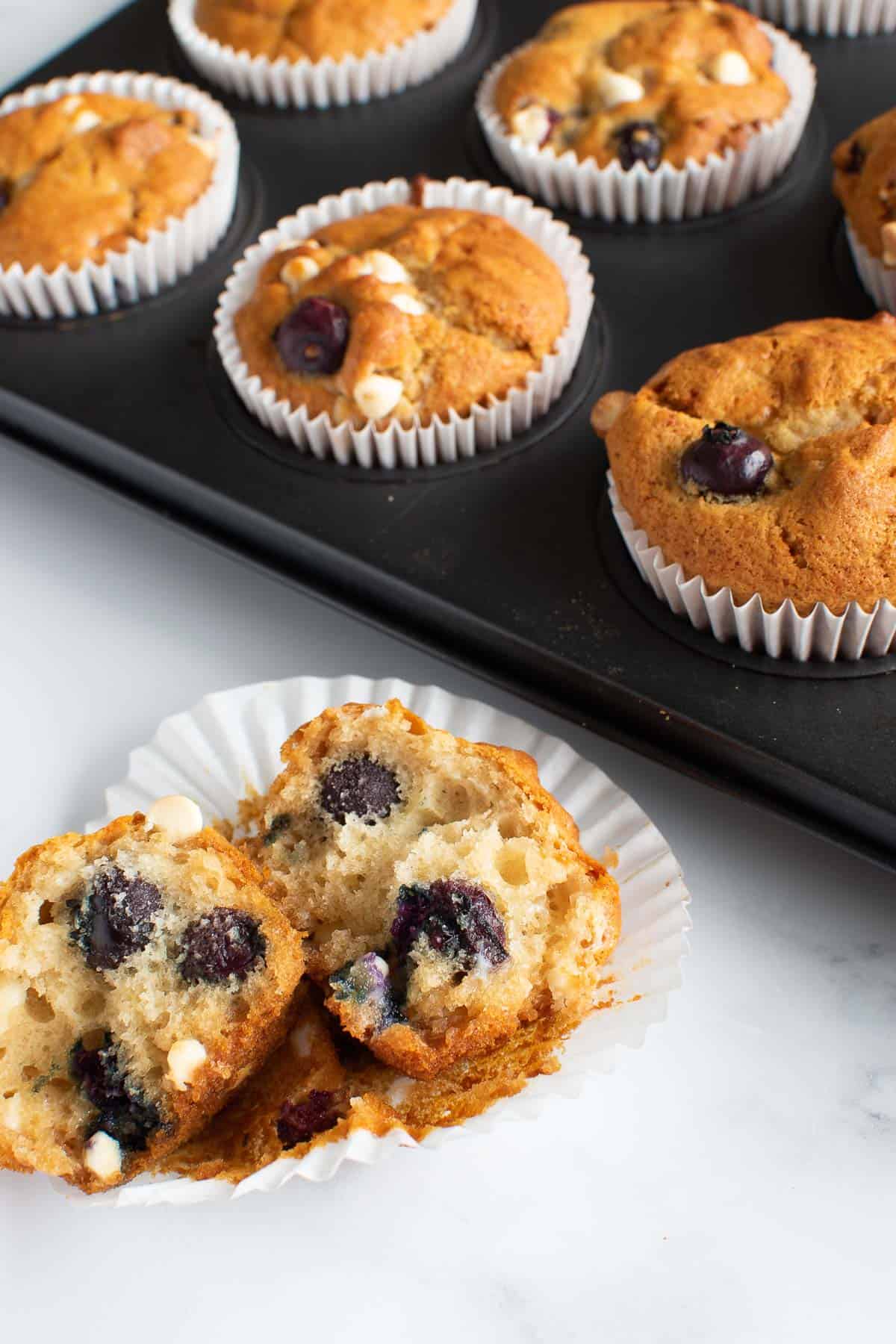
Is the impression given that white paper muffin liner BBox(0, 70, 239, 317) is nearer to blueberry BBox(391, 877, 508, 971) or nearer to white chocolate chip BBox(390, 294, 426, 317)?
white chocolate chip BBox(390, 294, 426, 317)

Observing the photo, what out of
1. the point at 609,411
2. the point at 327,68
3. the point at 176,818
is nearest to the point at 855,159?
the point at 609,411

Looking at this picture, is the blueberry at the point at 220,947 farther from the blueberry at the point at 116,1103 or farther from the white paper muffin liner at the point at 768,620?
the white paper muffin liner at the point at 768,620

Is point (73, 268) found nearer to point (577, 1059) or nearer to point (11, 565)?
point (11, 565)

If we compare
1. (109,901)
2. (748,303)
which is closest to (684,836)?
(109,901)

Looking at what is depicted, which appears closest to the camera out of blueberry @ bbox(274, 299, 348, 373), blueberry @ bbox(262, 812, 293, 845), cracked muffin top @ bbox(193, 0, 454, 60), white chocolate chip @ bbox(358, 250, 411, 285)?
blueberry @ bbox(262, 812, 293, 845)

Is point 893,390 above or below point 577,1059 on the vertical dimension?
above

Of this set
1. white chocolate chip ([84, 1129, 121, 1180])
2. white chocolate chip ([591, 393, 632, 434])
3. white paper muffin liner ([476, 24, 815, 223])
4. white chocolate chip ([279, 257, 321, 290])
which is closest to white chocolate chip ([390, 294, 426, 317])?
white chocolate chip ([279, 257, 321, 290])
